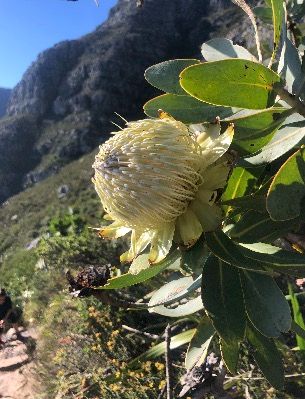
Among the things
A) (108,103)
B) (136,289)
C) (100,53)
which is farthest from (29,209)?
(136,289)

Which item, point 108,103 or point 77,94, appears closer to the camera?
point 108,103

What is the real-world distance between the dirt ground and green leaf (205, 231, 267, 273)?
14.8 ft

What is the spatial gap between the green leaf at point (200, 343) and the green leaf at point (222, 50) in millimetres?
711

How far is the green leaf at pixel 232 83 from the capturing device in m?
0.70

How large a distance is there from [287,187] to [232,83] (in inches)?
7.0

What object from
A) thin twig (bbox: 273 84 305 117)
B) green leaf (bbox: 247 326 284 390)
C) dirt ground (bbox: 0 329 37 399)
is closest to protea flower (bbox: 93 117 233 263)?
thin twig (bbox: 273 84 305 117)

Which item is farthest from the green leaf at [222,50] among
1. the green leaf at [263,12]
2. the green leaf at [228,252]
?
the green leaf at [263,12]

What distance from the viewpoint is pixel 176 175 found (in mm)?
876

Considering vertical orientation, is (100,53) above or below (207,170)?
above

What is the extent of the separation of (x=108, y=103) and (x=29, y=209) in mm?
13827

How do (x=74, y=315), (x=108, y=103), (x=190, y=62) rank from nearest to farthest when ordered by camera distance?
(x=190, y=62) < (x=74, y=315) < (x=108, y=103)

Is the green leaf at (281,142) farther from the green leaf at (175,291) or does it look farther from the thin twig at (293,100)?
the green leaf at (175,291)

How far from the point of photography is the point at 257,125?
78 cm

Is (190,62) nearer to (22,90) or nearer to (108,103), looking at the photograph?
(108,103)
